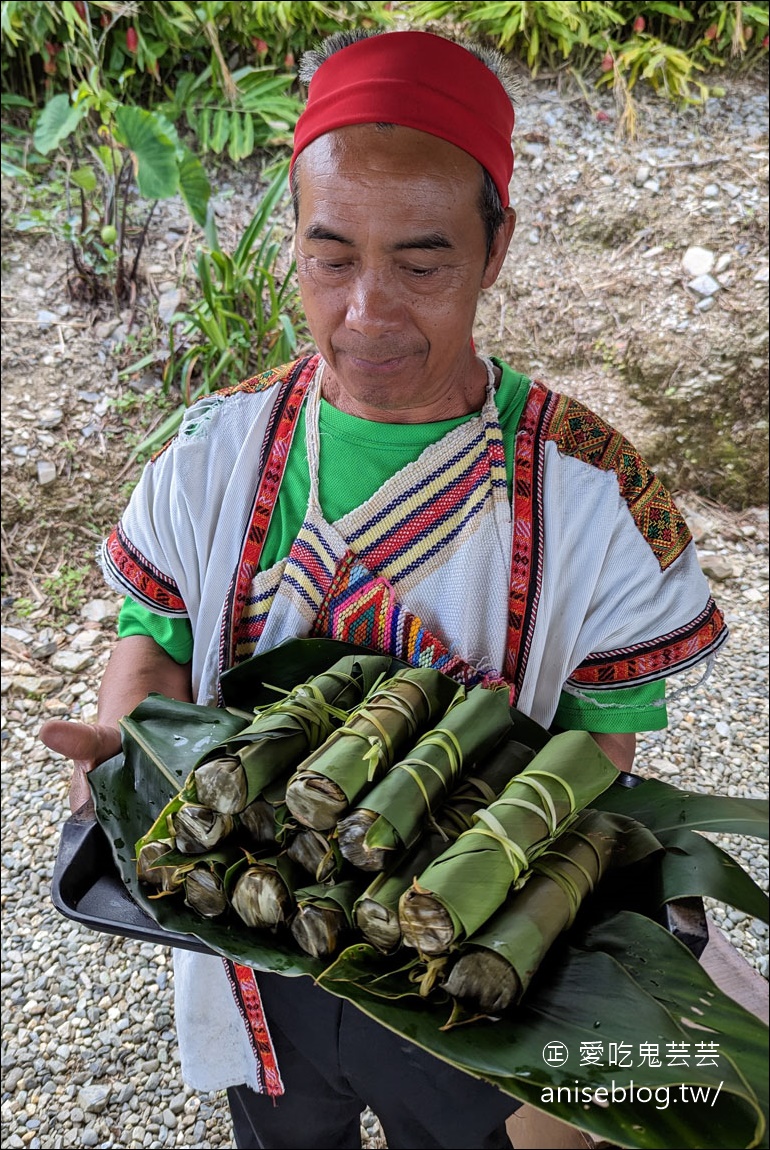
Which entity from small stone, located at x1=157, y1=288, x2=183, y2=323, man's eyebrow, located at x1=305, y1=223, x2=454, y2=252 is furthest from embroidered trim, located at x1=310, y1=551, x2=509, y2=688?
small stone, located at x1=157, y1=288, x2=183, y2=323

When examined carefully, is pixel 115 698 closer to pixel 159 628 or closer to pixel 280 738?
pixel 159 628

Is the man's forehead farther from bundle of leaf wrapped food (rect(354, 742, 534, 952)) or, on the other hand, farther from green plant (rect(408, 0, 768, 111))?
green plant (rect(408, 0, 768, 111))

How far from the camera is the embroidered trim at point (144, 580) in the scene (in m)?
1.35

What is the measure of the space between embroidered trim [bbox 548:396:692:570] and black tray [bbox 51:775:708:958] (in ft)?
1.23

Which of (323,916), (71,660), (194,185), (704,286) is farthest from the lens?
(704,286)

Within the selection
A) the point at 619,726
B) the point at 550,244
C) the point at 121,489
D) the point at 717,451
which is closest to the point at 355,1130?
the point at 619,726

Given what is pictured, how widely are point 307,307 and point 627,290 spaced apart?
349 centimetres

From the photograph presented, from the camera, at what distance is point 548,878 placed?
88cm

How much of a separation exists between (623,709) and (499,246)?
0.71 metres

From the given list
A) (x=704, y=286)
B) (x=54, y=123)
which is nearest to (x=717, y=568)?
(x=704, y=286)

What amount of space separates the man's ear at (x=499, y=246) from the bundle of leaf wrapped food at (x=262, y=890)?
32.3 inches

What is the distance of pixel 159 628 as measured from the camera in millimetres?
1406

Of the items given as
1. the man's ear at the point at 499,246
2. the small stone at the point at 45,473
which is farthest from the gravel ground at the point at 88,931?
the man's ear at the point at 499,246

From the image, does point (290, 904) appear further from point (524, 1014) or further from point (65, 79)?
point (65, 79)
